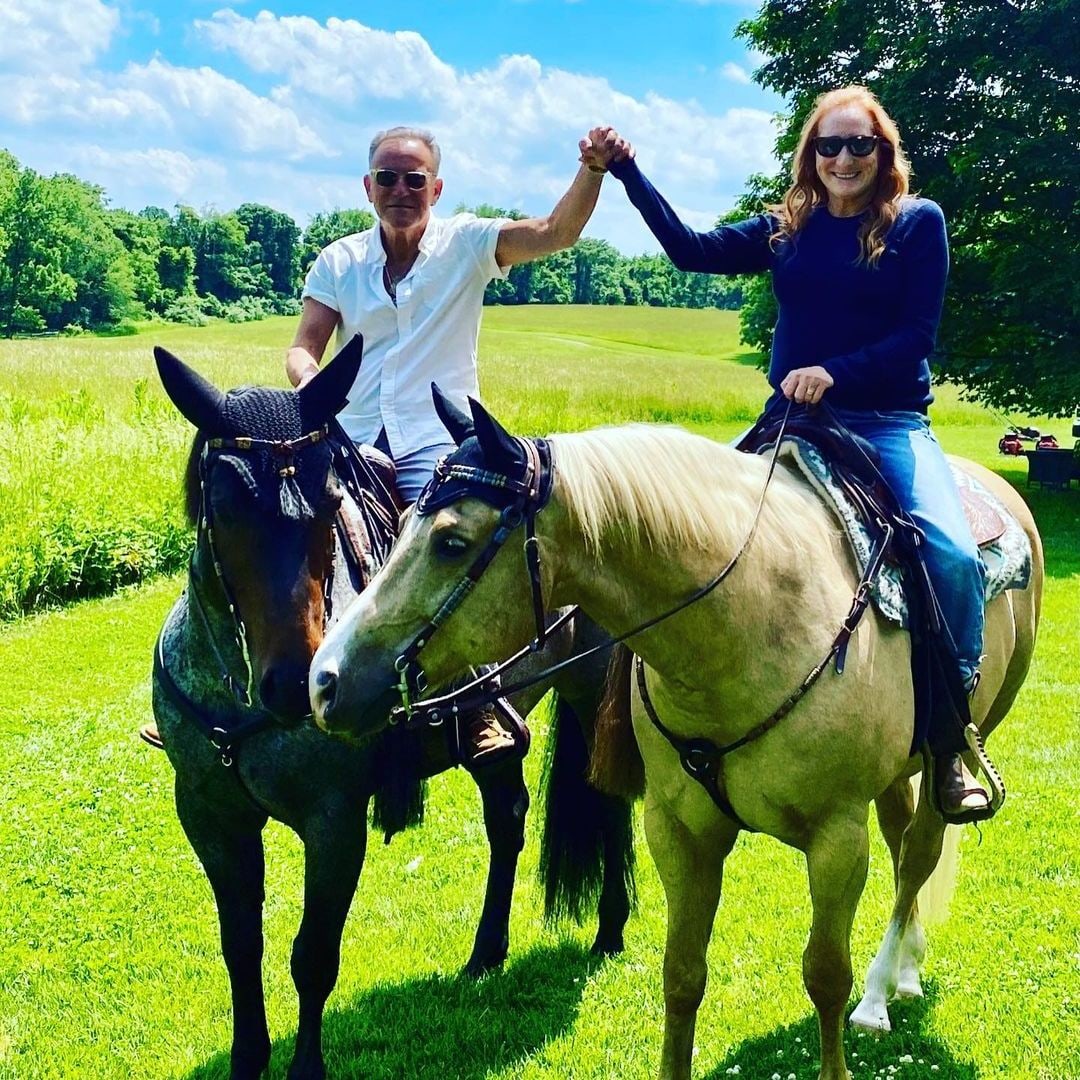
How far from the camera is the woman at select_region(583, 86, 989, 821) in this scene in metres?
3.04

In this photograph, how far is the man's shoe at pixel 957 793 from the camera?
320cm

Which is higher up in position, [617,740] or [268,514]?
[268,514]

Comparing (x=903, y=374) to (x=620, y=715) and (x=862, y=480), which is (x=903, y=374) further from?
(x=620, y=715)

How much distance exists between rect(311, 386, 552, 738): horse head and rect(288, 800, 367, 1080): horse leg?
107 centimetres

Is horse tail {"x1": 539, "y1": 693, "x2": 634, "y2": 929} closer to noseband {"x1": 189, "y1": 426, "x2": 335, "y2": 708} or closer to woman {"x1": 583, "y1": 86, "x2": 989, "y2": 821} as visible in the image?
woman {"x1": 583, "y1": 86, "x2": 989, "y2": 821}

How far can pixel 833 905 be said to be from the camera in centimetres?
288

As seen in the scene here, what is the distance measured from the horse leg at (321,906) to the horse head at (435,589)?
3.52 feet

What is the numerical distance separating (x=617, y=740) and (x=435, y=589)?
140 cm

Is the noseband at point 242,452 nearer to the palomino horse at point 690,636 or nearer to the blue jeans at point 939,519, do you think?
the palomino horse at point 690,636

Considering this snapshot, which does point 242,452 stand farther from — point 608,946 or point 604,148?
point 608,946

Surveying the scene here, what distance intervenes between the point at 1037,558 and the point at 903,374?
56.2 inches

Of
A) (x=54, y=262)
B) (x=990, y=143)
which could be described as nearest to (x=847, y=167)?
(x=990, y=143)

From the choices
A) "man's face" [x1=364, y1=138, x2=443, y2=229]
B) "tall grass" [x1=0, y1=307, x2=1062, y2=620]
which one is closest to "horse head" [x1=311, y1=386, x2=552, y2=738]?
"man's face" [x1=364, y1=138, x2=443, y2=229]

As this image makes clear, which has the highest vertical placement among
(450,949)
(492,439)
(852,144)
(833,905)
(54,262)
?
(54,262)
